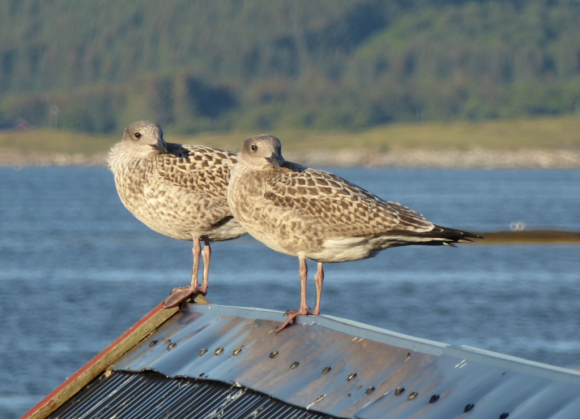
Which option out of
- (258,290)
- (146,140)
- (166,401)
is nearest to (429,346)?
(166,401)

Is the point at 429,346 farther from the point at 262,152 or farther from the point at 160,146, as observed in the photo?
the point at 160,146

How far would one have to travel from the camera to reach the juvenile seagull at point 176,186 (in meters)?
10.6

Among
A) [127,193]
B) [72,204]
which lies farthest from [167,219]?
[72,204]

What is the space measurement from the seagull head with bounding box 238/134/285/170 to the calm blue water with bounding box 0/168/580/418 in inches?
894

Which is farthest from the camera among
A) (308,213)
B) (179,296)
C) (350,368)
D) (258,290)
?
(258,290)

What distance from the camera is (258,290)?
56.3 metres

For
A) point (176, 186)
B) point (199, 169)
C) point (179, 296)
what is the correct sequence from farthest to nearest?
1. point (199, 169)
2. point (176, 186)
3. point (179, 296)

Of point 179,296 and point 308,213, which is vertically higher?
point 308,213

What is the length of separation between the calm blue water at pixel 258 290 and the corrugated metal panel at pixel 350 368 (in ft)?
76.8

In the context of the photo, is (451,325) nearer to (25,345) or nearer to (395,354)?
(25,345)

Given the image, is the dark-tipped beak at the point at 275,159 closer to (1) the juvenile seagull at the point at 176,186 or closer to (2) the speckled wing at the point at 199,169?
(1) the juvenile seagull at the point at 176,186

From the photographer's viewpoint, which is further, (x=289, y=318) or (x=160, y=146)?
(x=160, y=146)

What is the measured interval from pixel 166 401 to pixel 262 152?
2624 mm

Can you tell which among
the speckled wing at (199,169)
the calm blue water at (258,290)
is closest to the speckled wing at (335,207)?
the speckled wing at (199,169)
